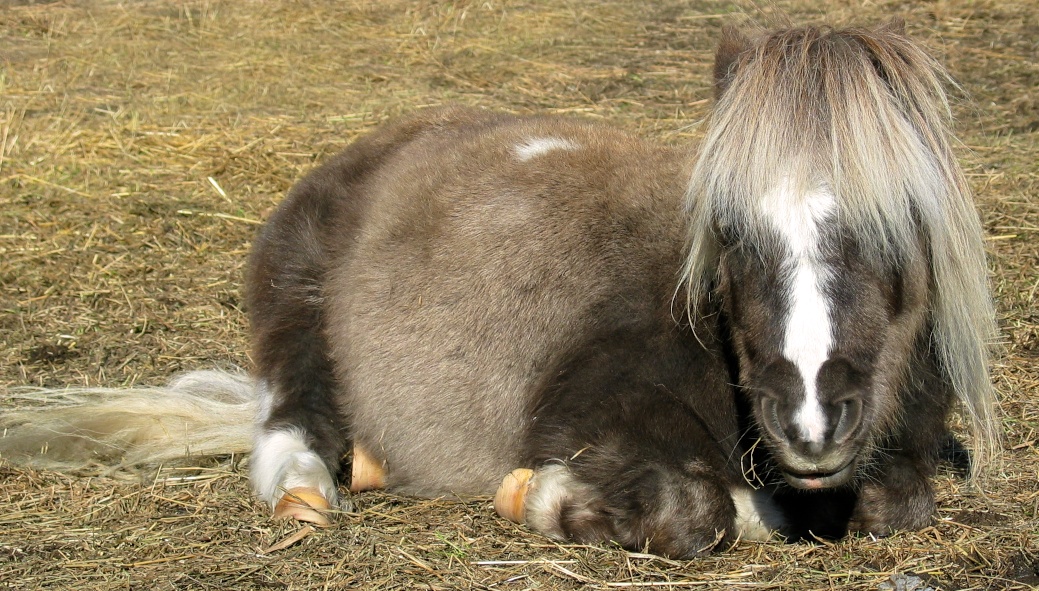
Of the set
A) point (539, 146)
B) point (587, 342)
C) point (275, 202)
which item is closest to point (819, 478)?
point (587, 342)

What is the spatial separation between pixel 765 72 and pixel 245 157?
14.5ft

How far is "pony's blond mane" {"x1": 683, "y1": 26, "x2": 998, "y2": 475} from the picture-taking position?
8.44 ft

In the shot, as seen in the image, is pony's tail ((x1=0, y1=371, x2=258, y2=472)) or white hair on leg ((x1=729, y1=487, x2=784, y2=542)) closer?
white hair on leg ((x1=729, y1=487, x2=784, y2=542))

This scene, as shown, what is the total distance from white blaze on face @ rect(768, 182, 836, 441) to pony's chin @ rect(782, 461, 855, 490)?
148mm

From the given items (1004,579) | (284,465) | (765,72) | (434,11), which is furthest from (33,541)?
(434,11)

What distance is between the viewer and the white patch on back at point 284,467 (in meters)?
3.40

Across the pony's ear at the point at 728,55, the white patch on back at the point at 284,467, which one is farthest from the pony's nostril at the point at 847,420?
the white patch on back at the point at 284,467

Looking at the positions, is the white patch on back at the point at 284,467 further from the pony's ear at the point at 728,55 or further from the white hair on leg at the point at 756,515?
the pony's ear at the point at 728,55

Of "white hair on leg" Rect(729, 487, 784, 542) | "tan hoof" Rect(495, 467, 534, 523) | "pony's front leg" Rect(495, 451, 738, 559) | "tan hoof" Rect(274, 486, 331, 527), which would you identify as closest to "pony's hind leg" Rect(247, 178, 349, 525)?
"tan hoof" Rect(274, 486, 331, 527)

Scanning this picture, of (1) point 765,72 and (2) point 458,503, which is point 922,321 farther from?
(2) point 458,503

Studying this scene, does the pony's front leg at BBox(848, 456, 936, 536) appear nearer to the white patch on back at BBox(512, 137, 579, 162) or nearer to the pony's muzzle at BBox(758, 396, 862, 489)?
the pony's muzzle at BBox(758, 396, 862, 489)

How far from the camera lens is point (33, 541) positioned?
315 cm

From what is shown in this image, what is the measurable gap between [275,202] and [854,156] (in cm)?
411

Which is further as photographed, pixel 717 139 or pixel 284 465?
pixel 284 465
